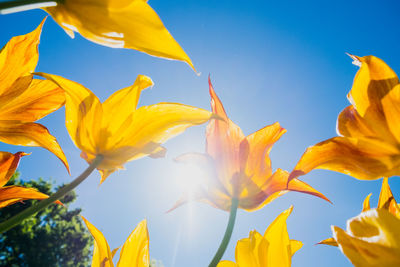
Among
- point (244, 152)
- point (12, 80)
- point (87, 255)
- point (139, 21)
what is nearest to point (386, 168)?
point (244, 152)

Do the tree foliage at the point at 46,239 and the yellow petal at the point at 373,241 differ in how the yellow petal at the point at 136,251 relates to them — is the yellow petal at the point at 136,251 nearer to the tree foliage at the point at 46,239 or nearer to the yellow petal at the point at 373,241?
the yellow petal at the point at 373,241

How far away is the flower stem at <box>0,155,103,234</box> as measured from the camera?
253 mm

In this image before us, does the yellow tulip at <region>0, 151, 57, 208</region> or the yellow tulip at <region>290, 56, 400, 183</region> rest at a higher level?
the yellow tulip at <region>290, 56, 400, 183</region>

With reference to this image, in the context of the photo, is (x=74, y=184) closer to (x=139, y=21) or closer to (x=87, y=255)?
(x=139, y=21)

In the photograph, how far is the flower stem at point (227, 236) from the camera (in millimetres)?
261

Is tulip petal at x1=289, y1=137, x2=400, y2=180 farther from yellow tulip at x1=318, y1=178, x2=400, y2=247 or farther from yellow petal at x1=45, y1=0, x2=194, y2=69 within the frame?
yellow petal at x1=45, y1=0, x2=194, y2=69

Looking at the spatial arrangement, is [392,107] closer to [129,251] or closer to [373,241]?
[373,241]

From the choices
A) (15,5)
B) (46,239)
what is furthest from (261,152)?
(46,239)

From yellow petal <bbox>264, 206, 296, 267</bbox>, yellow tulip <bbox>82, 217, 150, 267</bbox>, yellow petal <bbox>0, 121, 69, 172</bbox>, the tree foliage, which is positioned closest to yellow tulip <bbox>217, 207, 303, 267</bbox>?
yellow petal <bbox>264, 206, 296, 267</bbox>

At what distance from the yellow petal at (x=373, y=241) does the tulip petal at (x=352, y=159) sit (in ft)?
0.21

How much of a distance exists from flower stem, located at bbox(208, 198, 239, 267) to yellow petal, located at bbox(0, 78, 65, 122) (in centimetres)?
25

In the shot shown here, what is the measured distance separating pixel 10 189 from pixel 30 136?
0.06 metres

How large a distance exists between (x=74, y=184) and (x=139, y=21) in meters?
0.16

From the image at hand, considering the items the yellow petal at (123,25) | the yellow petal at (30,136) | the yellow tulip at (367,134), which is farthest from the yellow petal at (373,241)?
the yellow petal at (30,136)
